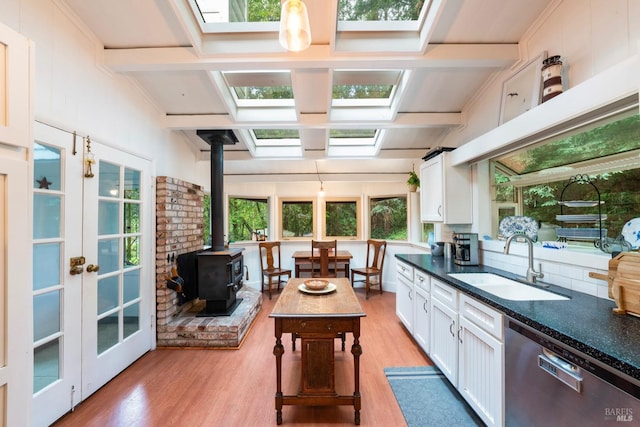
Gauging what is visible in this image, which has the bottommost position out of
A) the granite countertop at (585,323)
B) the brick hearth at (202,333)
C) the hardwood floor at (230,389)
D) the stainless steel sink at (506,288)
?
the hardwood floor at (230,389)

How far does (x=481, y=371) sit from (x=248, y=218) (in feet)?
14.8

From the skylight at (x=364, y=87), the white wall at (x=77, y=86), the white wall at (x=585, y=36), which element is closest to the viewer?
the white wall at (x=585, y=36)

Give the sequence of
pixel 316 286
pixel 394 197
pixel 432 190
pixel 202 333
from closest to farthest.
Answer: pixel 316 286, pixel 202 333, pixel 432 190, pixel 394 197

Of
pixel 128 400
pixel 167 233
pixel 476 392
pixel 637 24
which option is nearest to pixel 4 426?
pixel 128 400

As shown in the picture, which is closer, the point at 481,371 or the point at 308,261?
the point at 481,371

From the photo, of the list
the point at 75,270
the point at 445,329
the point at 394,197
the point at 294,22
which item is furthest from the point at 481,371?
the point at 394,197

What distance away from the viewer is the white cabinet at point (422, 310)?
243 cm

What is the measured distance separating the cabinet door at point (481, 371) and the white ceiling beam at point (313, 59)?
196 cm

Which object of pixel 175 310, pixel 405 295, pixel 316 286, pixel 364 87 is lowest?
pixel 175 310

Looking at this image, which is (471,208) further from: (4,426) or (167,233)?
(4,426)

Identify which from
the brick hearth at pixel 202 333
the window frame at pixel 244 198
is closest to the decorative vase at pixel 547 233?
the brick hearth at pixel 202 333

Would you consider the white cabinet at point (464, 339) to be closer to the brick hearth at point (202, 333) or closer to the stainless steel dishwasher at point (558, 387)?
the stainless steel dishwasher at point (558, 387)

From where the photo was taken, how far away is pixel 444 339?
2.12 meters

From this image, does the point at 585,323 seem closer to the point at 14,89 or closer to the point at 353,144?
the point at 14,89
